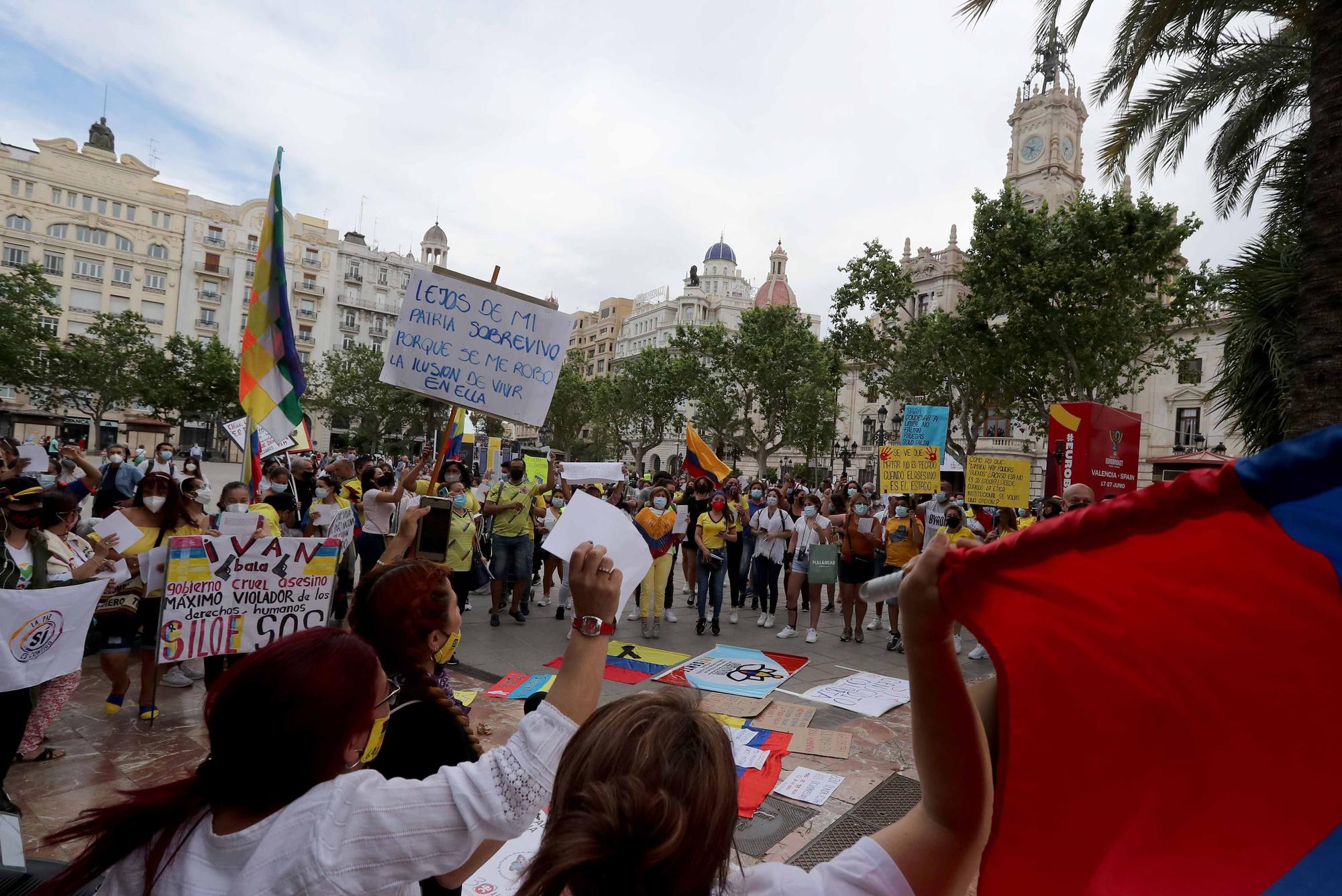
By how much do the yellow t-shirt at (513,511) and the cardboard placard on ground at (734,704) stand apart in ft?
11.0

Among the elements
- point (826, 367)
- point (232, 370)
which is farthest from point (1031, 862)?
point (232, 370)

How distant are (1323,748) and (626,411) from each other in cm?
4965

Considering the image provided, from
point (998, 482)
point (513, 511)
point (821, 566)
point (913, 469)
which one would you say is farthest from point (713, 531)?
point (998, 482)

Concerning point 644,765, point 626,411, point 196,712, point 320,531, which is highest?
point 626,411

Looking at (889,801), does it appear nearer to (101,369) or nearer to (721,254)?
(101,369)

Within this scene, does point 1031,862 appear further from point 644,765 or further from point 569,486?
point 569,486

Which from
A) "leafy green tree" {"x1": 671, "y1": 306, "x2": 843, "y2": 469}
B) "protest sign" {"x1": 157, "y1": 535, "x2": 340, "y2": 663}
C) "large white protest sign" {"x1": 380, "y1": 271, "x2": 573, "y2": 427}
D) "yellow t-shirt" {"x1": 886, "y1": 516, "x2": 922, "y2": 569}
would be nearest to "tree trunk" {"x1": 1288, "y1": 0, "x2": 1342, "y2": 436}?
"yellow t-shirt" {"x1": 886, "y1": 516, "x2": 922, "y2": 569}

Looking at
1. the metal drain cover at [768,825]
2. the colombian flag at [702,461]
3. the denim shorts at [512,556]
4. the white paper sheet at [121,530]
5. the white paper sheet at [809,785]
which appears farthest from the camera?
the colombian flag at [702,461]

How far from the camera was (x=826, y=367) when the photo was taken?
125ft

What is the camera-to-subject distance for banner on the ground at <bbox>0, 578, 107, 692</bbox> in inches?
144

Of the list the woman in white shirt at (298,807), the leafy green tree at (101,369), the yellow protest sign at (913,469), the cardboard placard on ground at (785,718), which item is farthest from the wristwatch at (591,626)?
the leafy green tree at (101,369)

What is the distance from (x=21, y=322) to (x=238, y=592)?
40.1 metres

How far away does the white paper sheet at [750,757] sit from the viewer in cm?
498

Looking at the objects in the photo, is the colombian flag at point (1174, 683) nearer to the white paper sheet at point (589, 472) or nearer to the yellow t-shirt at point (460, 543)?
the yellow t-shirt at point (460, 543)
